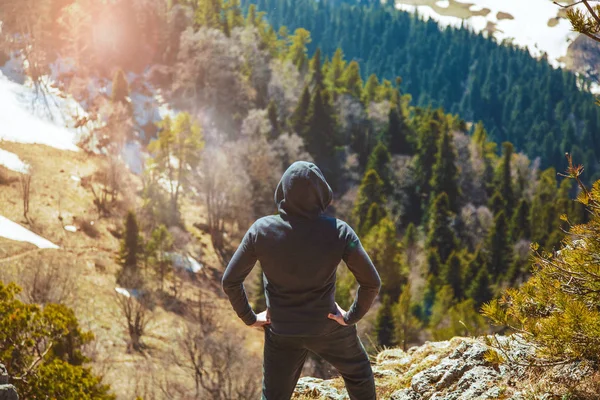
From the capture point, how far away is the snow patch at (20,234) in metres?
37.7

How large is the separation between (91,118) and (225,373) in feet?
112

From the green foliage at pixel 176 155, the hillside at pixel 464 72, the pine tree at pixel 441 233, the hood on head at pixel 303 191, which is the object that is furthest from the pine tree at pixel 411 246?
the hillside at pixel 464 72

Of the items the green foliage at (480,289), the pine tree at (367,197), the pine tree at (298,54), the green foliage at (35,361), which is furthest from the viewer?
the pine tree at (298,54)

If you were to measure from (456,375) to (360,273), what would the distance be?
2.60 metres

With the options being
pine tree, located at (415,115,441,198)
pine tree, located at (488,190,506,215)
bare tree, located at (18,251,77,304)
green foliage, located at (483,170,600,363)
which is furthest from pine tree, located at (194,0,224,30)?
green foliage, located at (483,170,600,363)

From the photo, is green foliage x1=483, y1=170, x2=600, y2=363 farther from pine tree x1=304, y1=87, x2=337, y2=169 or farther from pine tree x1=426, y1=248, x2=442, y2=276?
pine tree x1=304, y1=87, x2=337, y2=169

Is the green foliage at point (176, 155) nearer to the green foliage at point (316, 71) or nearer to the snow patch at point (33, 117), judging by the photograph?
the snow patch at point (33, 117)

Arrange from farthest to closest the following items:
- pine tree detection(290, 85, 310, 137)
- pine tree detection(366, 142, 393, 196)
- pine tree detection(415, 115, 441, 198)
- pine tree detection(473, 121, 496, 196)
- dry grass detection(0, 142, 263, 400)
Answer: pine tree detection(473, 121, 496, 196)
pine tree detection(415, 115, 441, 198)
pine tree detection(290, 85, 310, 137)
pine tree detection(366, 142, 393, 196)
dry grass detection(0, 142, 263, 400)

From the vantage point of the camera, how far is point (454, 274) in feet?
168

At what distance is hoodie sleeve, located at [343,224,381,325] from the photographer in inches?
171

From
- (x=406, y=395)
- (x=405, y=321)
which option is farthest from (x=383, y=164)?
(x=406, y=395)

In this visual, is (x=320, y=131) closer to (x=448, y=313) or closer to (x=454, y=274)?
(x=454, y=274)

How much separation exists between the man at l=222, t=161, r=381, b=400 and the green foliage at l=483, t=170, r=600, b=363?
4.35 feet

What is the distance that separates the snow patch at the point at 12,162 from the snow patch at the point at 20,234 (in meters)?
5.08
